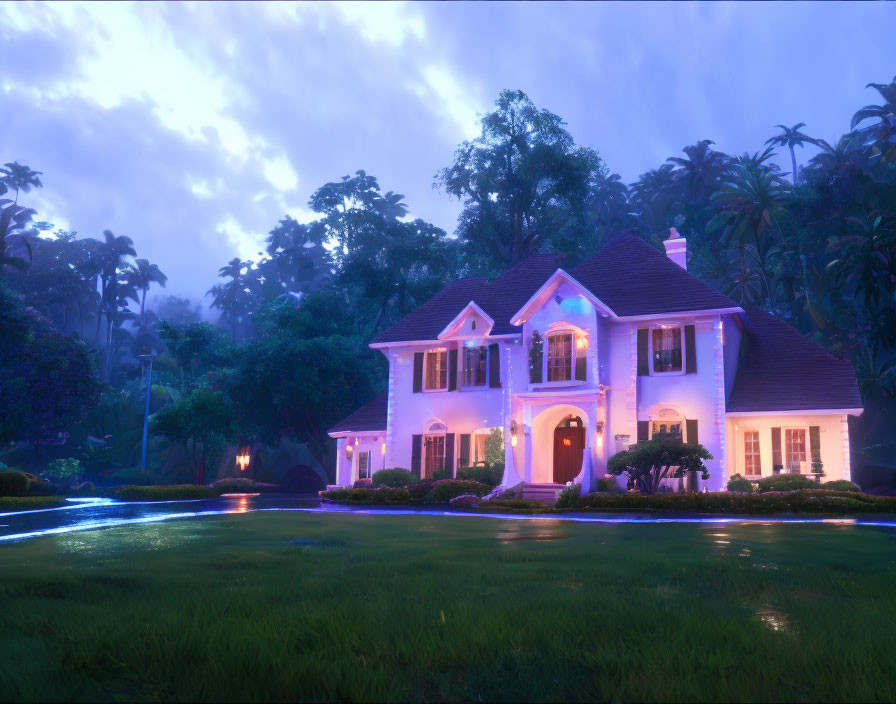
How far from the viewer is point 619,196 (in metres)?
85.5

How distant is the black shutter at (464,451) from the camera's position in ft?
110

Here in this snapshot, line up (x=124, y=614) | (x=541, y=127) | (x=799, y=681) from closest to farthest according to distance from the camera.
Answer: (x=799, y=681)
(x=124, y=614)
(x=541, y=127)

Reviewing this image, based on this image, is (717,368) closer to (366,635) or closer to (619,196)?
(366,635)

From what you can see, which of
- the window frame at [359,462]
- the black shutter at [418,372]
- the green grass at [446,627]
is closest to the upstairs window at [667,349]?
the black shutter at [418,372]

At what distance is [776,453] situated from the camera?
98.2 feet

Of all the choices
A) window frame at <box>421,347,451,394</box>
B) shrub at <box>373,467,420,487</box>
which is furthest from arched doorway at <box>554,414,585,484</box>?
shrub at <box>373,467,420,487</box>

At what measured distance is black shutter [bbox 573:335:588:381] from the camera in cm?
3098

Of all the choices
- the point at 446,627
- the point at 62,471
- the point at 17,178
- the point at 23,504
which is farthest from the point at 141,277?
the point at 446,627

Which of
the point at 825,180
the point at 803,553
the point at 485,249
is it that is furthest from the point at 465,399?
the point at 825,180

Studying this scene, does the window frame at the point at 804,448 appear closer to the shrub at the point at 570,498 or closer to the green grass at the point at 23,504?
the shrub at the point at 570,498

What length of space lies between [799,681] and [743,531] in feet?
37.2

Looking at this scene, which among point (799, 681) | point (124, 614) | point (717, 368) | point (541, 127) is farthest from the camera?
point (541, 127)

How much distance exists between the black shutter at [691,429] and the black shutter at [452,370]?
31.6 feet

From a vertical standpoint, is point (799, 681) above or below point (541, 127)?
below
